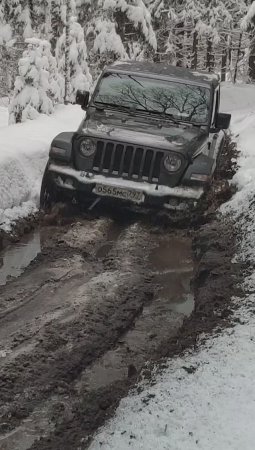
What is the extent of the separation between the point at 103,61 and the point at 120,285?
2194cm

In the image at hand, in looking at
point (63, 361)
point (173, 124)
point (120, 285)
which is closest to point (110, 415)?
point (63, 361)

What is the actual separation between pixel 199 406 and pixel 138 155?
457 centimetres

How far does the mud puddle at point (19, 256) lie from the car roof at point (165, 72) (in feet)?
10.6

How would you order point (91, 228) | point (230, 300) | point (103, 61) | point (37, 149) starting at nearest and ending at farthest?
point (230, 300) → point (91, 228) → point (37, 149) → point (103, 61)

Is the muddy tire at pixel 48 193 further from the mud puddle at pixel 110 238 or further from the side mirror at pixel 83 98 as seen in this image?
the side mirror at pixel 83 98

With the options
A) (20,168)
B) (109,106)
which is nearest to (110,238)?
(20,168)

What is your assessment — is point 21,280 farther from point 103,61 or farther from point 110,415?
point 103,61

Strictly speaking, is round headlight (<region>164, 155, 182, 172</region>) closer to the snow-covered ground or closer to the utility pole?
the snow-covered ground

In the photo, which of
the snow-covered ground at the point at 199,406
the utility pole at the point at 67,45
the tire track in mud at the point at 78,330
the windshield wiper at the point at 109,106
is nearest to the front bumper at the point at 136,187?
the tire track in mud at the point at 78,330

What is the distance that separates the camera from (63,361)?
4.13 meters

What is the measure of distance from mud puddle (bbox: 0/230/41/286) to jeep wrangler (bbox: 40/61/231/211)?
3.00 ft

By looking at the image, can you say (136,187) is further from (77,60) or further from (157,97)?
(77,60)

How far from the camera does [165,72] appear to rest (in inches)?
350

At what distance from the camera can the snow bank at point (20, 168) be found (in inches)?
298
